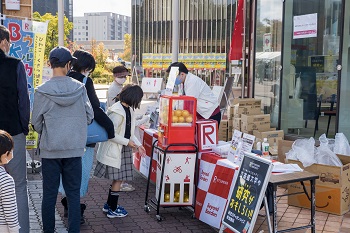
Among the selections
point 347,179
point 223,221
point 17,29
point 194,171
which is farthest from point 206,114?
point 17,29

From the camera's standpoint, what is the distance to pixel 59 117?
4.14 metres

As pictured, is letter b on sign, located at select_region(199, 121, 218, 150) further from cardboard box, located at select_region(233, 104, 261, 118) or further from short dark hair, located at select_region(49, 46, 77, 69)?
cardboard box, located at select_region(233, 104, 261, 118)

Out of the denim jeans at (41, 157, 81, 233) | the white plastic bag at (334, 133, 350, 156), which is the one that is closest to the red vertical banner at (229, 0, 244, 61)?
the white plastic bag at (334, 133, 350, 156)

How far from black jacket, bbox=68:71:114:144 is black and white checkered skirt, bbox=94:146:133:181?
60 cm

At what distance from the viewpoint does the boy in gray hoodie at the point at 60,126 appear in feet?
13.5

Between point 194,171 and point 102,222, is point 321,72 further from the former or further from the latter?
point 102,222

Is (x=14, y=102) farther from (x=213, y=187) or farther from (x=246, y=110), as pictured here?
(x=246, y=110)

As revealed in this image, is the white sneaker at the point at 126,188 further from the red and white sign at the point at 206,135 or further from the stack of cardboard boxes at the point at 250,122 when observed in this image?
the stack of cardboard boxes at the point at 250,122

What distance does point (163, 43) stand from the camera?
59281mm

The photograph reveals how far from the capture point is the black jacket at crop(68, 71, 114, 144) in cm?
480

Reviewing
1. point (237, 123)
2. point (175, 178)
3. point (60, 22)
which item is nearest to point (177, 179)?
point (175, 178)

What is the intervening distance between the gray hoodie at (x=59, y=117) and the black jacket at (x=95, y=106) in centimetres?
55

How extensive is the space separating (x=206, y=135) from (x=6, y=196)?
8.73 feet

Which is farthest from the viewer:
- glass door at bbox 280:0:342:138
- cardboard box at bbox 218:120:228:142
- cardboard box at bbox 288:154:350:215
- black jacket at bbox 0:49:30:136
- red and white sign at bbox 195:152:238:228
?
cardboard box at bbox 218:120:228:142
